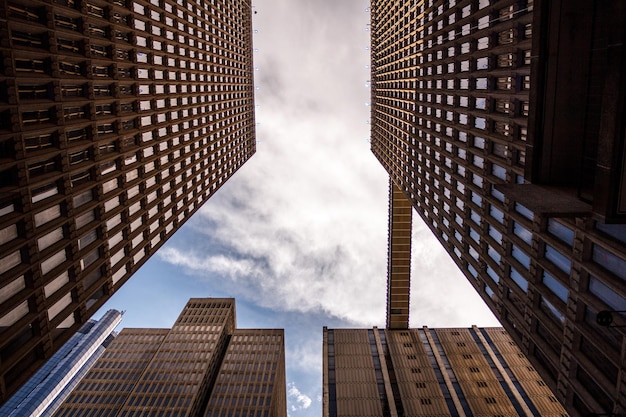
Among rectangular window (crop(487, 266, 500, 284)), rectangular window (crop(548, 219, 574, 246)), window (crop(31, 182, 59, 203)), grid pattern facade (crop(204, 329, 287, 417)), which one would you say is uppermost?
window (crop(31, 182, 59, 203))

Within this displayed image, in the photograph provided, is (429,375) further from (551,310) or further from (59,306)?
(59,306)

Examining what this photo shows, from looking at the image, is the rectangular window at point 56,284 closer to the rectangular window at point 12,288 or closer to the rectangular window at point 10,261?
the rectangular window at point 12,288

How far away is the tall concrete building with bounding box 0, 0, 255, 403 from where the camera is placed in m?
19.2

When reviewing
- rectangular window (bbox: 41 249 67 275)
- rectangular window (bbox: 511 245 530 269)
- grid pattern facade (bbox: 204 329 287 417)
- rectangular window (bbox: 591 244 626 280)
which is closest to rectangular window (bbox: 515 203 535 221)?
rectangular window (bbox: 511 245 530 269)

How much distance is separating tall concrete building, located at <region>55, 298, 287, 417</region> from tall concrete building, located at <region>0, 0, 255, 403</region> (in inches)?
2876

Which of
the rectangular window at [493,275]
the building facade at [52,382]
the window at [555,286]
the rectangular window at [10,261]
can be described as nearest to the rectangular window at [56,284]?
the rectangular window at [10,261]

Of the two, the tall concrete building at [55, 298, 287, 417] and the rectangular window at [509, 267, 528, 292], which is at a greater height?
the rectangular window at [509, 267, 528, 292]

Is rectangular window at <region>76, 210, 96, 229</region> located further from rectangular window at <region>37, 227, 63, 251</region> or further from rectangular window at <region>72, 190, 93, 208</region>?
rectangular window at <region>37, 227, 63, 251</region>

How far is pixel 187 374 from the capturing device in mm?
100938

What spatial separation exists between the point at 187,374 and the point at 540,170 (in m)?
108

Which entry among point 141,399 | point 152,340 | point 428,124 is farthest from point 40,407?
point 428,124

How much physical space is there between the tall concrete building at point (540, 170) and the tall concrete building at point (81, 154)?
26513mm

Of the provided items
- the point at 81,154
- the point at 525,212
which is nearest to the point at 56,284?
the point at 81,154

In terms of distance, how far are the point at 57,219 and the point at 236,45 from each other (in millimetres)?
63252
